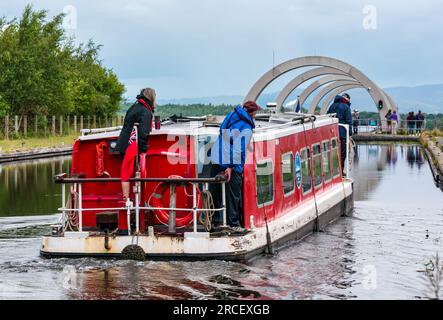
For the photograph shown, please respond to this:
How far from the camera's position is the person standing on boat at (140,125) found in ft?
50.9

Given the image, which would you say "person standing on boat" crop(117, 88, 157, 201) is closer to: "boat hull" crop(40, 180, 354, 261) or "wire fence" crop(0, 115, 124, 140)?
"boat hull" crop(40, 180, 354, 261)

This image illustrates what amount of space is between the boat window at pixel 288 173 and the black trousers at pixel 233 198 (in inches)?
93.1

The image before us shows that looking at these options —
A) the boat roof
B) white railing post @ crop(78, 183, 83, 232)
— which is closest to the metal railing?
white railing post @ crop(78, 183, 83, 232)

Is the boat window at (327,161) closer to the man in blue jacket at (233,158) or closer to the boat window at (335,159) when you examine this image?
the boat window at (335,159)

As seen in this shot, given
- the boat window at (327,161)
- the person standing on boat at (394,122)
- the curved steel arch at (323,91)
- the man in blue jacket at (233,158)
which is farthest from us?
the curved steel arch at (323,91)

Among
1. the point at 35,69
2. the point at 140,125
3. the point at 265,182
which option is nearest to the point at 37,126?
the point at 35,69

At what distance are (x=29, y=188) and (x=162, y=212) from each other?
43.9 feet

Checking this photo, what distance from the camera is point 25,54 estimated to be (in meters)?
59.2

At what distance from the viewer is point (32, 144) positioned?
51.4 m

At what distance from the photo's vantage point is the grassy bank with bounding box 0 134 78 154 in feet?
150

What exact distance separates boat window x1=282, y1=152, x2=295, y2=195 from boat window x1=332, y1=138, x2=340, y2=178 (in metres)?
4.56

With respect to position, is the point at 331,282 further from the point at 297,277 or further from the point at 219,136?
the point at 219,136

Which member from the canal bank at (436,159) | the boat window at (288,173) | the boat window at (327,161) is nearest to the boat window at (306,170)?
the boat window at (288,173)
